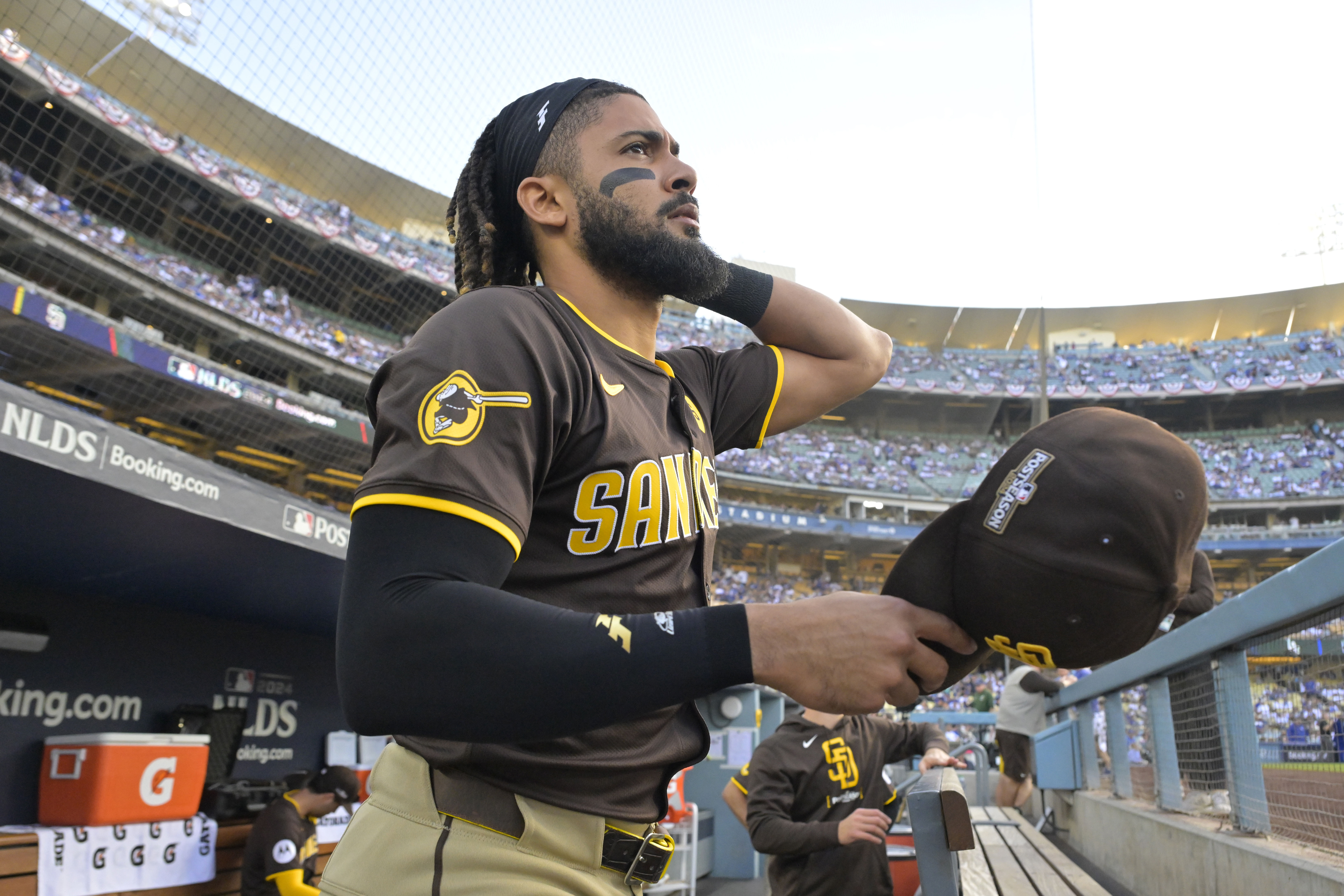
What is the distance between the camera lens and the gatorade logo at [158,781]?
160 inches

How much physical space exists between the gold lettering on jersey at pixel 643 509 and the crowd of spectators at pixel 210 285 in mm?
17755

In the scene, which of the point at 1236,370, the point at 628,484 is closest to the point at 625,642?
the point at 628,484

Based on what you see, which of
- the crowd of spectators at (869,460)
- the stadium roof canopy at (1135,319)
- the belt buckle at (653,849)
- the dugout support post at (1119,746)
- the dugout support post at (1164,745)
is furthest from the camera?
the stadium roof canopy at (1135,319)

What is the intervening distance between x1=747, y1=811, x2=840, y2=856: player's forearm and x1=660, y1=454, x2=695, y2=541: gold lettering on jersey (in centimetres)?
254

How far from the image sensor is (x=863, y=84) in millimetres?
8000

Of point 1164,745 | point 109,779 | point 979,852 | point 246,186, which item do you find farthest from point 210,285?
point 1164,745

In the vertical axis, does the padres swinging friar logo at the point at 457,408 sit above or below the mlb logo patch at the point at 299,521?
below

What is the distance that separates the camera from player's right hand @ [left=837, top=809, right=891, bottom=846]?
3.25 meters

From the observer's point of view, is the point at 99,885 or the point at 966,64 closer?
the point at 99,885

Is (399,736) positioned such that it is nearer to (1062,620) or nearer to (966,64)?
(1062,620)

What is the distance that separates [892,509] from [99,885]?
102ft

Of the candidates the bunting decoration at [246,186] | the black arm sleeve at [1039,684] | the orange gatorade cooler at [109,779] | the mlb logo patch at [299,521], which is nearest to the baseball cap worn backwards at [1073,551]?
the mlb logo patch at [299,521]

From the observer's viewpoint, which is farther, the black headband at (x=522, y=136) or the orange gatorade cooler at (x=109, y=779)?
the orange gatorade cooler at (x=109, y=779)

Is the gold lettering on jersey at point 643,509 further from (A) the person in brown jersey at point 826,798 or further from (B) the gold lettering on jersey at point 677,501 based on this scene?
(A) the person in brown jersey at point 826,798
